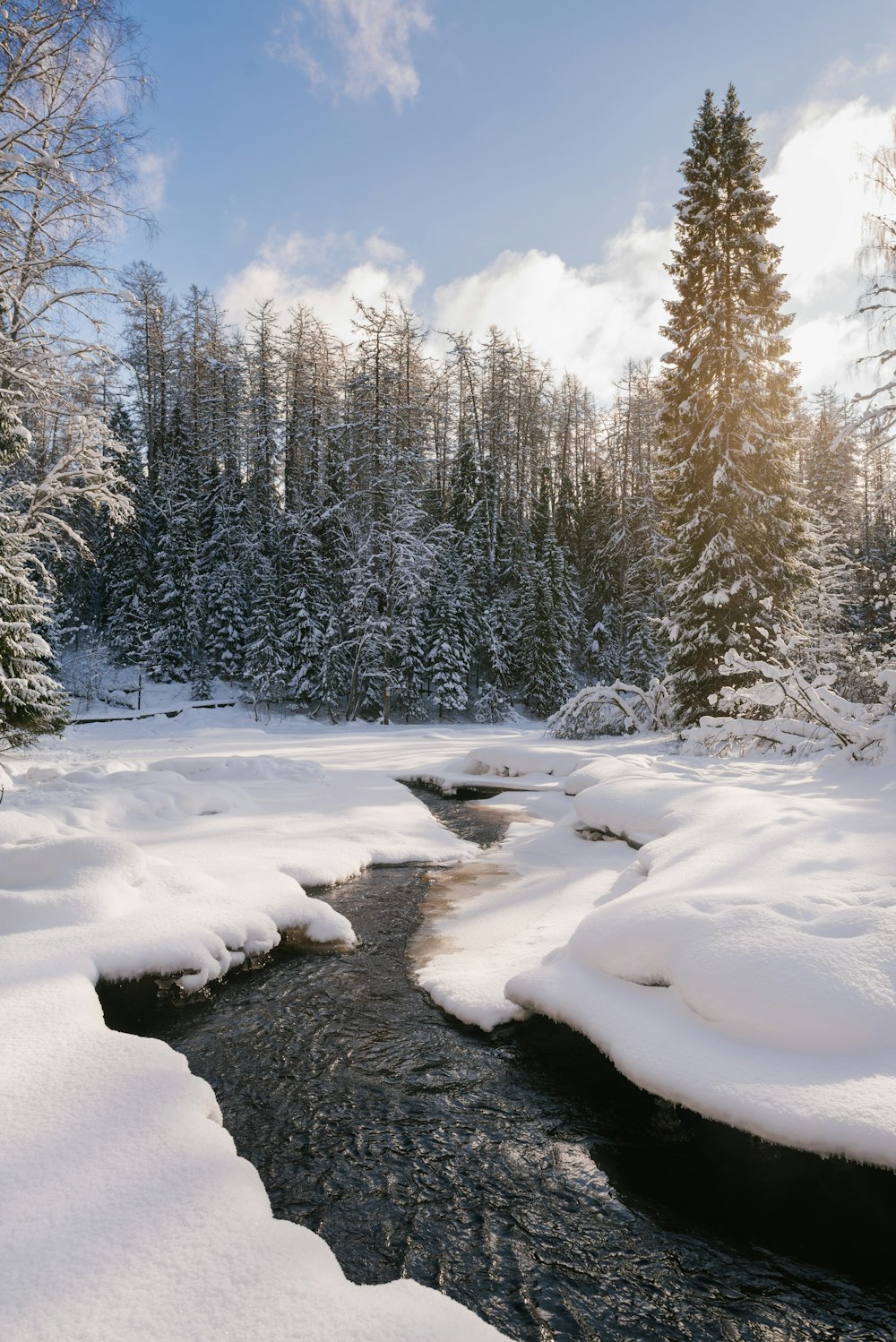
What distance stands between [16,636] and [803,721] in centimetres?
1176

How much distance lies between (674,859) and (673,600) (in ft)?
31.5

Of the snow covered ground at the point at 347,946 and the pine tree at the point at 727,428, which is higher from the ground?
the pine tree at the point at 727,428

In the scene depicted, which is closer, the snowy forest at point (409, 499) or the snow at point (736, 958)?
the snow at point (736, 958)

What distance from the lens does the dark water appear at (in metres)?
2.47

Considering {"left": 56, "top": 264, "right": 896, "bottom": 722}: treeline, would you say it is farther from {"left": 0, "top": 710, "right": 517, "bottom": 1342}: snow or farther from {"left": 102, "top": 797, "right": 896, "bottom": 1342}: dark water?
{"left": 102, "top": 797, "right": 896, "bottom": 1342}: dark water

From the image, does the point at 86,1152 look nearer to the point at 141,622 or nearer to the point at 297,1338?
the point at 297,1338

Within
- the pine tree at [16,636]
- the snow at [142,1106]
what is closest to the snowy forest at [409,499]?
the pine tree at [16,636]

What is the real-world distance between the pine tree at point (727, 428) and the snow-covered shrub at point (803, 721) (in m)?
2.47

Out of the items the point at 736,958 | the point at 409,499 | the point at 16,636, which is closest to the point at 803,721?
the point at 736,958

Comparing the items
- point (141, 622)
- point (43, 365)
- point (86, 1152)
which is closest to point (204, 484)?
point (141, 622)

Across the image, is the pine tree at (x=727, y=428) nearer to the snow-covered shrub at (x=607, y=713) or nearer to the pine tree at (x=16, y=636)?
the snow-covered shrub at (x=607, y=713)

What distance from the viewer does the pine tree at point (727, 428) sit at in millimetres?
13133

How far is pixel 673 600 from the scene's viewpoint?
45.6 ft

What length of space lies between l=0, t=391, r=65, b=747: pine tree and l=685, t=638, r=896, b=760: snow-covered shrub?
1039 cm
